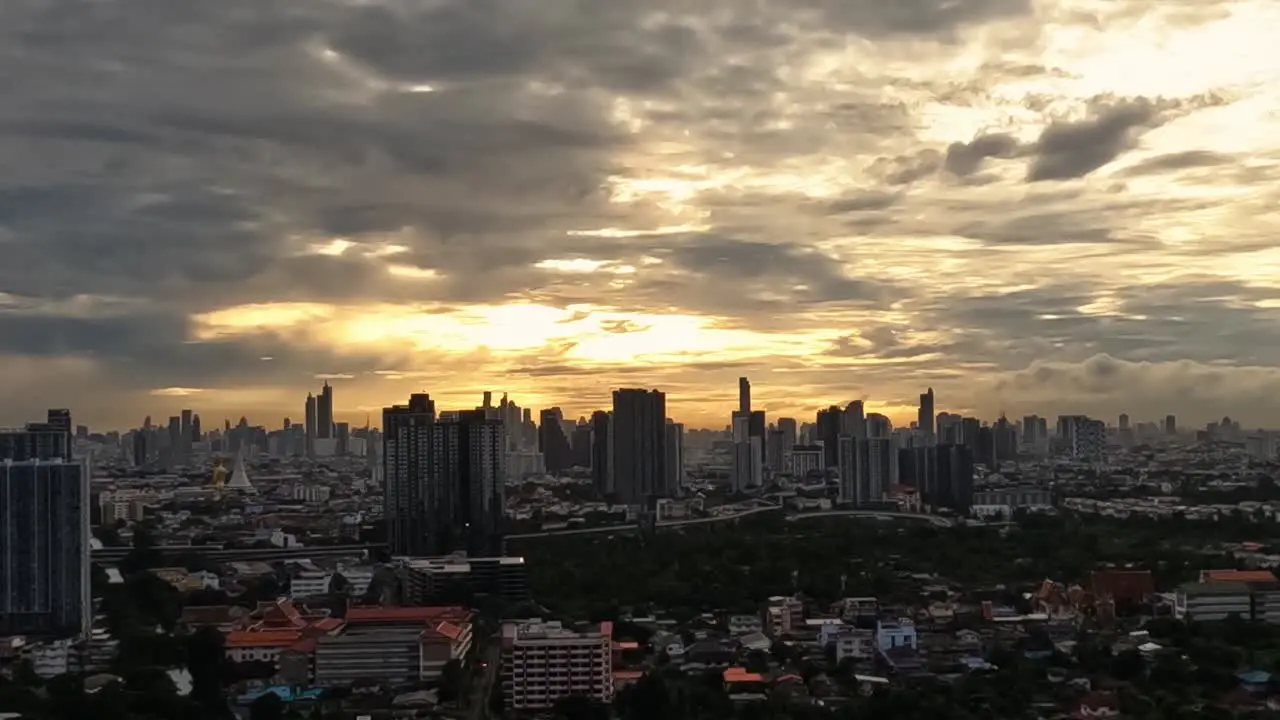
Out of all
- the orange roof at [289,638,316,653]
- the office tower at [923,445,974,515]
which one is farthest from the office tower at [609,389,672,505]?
the orange roof at [289,638,316,653]

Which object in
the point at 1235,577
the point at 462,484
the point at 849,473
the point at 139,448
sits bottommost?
the point at 1235,577

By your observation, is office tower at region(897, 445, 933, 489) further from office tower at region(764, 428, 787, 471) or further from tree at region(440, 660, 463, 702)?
tree at region(440, 660, 463, 702)

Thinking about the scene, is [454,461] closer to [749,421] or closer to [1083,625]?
[1083,625]

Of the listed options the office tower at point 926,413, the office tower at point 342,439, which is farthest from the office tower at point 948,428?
the office tower at point 342,439

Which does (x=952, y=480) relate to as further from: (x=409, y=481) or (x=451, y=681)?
(x=451, y=681)

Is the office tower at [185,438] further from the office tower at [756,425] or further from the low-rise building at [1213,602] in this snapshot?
the low-rise building at [1213,602]

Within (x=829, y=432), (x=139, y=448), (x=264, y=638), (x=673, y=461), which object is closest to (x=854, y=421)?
(x=829, y=432)
